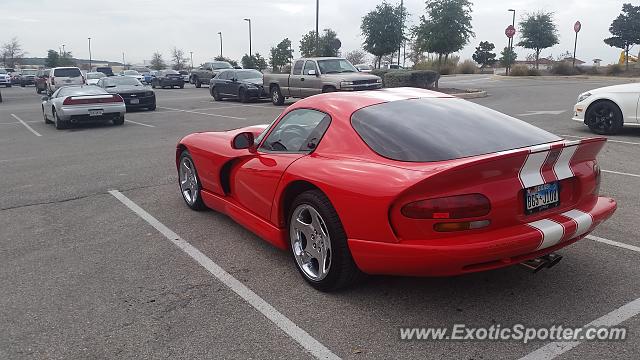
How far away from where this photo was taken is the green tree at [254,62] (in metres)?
61.9

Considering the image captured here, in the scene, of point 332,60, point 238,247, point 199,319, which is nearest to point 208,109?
point 332,60

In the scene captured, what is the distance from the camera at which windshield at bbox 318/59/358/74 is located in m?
18.5

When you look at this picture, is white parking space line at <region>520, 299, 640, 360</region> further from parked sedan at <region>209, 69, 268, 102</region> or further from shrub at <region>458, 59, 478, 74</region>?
shrub at <region>458, 59, 478, 74</region>

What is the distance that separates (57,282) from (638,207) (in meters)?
5.54

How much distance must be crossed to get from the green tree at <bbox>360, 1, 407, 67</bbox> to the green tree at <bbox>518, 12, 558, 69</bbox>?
17.7 m

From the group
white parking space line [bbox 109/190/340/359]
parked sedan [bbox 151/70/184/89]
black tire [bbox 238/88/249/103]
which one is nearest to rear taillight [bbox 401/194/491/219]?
white parking space line [bbox 109/190/340/359]

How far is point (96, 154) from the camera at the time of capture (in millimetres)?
9953

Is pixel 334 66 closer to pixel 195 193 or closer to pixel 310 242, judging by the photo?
pixel 195 193

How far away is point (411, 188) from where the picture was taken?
295cm

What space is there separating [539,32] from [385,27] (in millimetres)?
19143

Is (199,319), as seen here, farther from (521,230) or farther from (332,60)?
(332,60)

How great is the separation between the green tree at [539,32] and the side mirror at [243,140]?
149 ft

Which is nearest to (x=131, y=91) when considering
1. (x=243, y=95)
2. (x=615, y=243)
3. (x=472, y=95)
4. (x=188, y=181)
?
(x=243, y=95)

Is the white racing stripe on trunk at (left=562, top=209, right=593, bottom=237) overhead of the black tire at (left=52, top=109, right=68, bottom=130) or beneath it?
overhead
